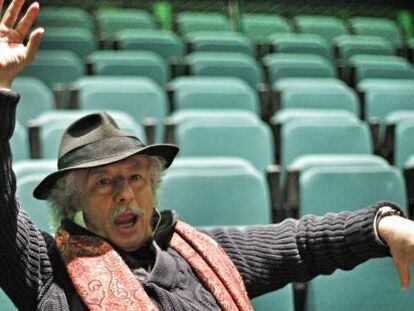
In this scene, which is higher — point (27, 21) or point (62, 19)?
point (27, 21)

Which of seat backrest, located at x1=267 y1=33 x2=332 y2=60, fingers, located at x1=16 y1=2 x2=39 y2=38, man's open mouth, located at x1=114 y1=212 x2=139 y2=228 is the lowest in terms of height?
seat backrest, located at x1=267 y1=33 x2=332 y2=60

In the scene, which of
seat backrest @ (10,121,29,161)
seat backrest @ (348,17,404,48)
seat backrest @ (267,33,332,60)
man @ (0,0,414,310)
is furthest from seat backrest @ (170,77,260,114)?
seat backrest @ (348,17,404,48)

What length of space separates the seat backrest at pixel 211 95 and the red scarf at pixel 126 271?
0.93 meters

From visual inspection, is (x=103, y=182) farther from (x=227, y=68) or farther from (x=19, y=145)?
(x=227, y=68)

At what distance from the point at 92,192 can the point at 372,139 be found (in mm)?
→ 1048

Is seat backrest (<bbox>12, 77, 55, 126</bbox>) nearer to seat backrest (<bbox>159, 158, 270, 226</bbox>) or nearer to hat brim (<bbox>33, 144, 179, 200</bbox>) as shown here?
seat backrest (<bbox>159, 158, 270, 226</bbox>)

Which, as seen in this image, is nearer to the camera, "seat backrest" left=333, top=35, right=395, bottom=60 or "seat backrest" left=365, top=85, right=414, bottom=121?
"seat backrest" left=365, top=85, right=414, bottom=121

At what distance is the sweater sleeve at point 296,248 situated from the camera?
2.87ft

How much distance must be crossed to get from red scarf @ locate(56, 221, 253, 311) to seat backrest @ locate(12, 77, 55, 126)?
896mm

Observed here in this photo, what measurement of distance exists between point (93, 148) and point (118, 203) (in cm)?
7

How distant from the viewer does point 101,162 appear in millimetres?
824

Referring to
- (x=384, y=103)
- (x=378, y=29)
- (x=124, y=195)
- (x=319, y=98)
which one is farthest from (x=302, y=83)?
(x=378, y=29)

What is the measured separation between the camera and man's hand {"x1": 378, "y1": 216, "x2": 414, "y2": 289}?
0.77 meters

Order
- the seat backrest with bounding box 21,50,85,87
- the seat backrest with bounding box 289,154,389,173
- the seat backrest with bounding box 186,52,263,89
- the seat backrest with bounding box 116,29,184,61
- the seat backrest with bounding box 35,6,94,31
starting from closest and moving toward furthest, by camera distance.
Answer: the seat backrest with bounding box 289,154,389,173, the seat backrest with bounding box 21,50,85,87, the seat backrest with bounding box 186,52,263,89, the seat backrest with bounding box 116,29,184,61, the seat backrest with bounding box 35,6,94,31
